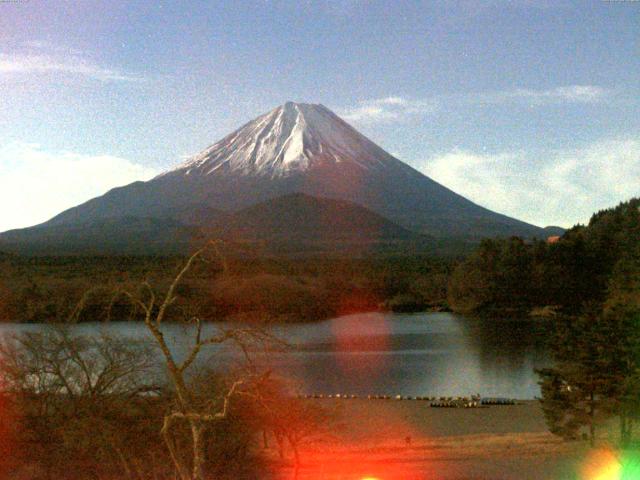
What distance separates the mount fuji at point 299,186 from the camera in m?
63.0

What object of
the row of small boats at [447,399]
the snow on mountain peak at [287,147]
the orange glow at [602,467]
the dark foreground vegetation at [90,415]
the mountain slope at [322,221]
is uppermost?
the snow on mountain peak at [287,147]

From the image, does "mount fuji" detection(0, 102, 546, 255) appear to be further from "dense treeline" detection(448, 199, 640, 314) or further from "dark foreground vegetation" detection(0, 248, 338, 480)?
"dark foreground vegetation" detection(0, 248, 338, 480)

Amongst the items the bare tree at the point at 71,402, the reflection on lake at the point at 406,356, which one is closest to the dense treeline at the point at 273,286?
the reflection on lake at the point at 406,356

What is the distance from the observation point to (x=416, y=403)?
50.3 ft

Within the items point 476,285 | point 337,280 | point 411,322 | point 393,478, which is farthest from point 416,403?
point 337,280

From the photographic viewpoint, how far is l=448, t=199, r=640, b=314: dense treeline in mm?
37281

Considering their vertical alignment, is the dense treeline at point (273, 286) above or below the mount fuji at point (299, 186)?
below

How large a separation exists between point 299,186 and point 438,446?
184ft

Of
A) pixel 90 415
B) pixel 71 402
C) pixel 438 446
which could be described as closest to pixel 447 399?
pixel 438 446

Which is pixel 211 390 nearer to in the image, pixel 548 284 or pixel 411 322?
pixel 411 322

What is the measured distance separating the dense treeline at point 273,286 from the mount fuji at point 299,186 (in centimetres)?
1577

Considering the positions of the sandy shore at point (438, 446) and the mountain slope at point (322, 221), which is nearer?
the sandy shore at point (438, 446)

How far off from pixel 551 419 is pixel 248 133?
65458 mm

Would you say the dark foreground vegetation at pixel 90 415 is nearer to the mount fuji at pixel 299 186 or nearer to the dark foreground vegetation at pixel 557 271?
the dark foreground vegetation at pixel 557 271
